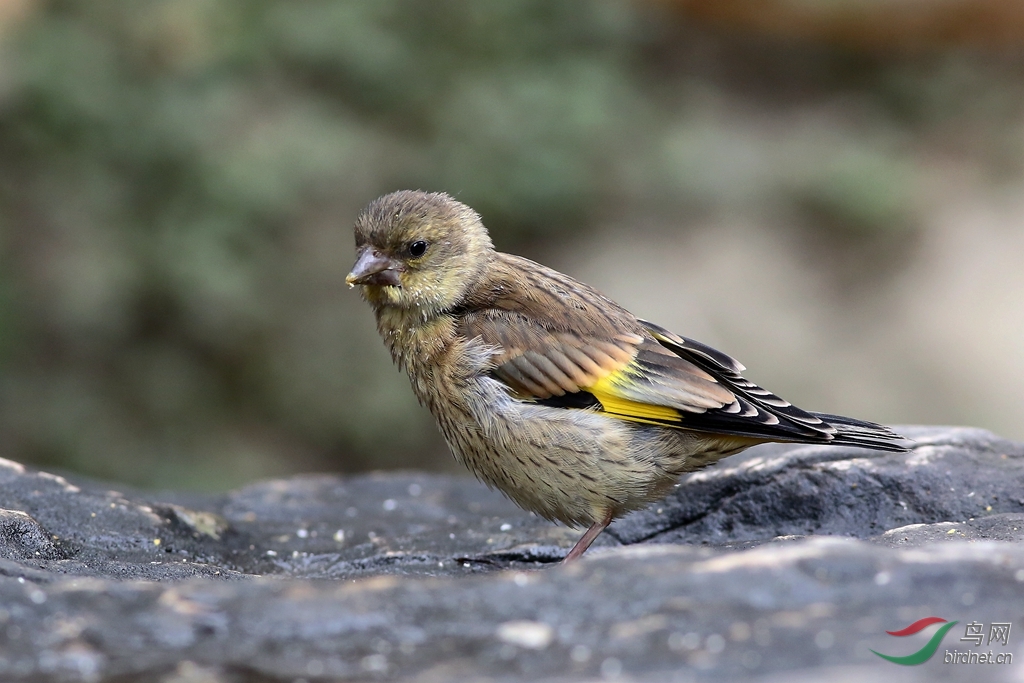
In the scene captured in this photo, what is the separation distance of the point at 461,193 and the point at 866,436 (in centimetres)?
539

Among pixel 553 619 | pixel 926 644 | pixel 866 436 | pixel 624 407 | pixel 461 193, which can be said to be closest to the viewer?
pixel 926 644

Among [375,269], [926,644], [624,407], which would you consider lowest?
[926,644]

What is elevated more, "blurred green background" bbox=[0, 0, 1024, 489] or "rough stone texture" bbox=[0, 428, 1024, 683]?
"blurred green background" bbox=[0, 0, 1024, 489]

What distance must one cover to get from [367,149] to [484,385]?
5.02 m

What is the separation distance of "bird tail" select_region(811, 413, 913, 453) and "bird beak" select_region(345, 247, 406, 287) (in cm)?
171

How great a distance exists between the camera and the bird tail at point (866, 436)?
3.68 m

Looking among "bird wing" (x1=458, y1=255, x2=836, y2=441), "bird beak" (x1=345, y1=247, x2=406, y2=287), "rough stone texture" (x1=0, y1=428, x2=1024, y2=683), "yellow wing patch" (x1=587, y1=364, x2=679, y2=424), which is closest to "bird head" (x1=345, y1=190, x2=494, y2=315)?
"bird beak" (x1=345, y1=247, x2=406, y2=287)

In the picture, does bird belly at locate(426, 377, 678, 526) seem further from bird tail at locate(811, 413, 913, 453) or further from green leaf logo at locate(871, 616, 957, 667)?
green leaf logo at locate(871, 616, 957, 667)

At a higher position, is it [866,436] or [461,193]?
[461,193]

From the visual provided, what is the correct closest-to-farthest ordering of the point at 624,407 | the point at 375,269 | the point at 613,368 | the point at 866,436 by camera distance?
the point at 866,436
the point at 624,407
the point at 613,368
the point at 375,269

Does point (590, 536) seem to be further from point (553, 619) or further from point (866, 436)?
point (553, 619)

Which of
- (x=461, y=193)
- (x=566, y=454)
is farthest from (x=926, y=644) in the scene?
(x=461, y=193)

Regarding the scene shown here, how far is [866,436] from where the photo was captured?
3.77 m

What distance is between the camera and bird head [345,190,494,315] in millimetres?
4270
